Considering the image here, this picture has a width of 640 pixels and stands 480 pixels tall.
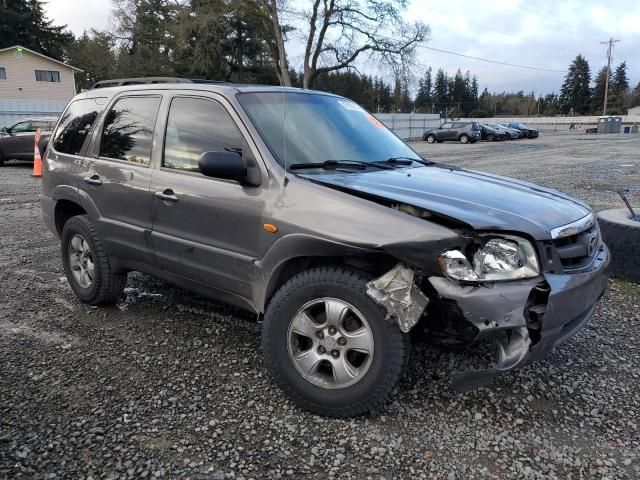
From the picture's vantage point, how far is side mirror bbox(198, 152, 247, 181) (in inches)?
117

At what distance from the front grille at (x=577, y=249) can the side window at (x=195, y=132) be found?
2014 millimetres

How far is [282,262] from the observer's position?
9.74ft

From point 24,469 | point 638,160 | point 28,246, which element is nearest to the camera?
point 24,469

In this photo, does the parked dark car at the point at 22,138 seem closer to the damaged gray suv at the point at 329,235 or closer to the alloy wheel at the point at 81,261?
the alloy wheel at the point at 81,261

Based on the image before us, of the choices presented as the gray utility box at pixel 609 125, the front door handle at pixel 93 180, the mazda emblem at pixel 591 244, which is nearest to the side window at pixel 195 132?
the front door handle at pixel 93 180

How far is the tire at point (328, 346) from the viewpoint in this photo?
2.64m

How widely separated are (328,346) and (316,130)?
5.16 feet

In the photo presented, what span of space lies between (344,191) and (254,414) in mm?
1356

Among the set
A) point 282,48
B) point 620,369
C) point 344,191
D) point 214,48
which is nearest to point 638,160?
point 620,369

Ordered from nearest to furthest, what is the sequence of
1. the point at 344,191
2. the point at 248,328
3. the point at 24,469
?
the point at 24,469, the point at 344,191, the point at 248,328

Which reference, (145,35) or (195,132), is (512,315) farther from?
(145,35)

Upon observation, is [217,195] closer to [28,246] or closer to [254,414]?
[254,414]

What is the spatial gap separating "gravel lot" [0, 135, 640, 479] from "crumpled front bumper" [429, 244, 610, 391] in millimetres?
452

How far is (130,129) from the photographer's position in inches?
158
